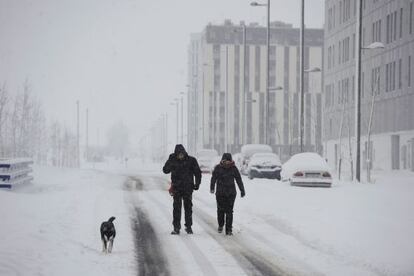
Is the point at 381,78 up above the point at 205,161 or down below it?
above

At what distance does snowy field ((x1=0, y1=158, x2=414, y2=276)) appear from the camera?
9109 mm

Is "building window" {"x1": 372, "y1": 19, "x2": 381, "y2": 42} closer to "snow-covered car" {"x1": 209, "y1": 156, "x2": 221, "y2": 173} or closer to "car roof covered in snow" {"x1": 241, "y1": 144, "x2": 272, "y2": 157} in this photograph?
"snow-covered car" {"x1": 209, "y1": 156, "x2": 221, "y2": 173}

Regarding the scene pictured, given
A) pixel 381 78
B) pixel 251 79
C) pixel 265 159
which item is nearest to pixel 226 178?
pixel 265 159

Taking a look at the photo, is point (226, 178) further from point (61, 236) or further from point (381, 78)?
point (381, 78)

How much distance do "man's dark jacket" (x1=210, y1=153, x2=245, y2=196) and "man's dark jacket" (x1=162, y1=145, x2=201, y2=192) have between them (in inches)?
18.9

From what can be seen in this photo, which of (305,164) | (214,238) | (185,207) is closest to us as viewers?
(214,238)

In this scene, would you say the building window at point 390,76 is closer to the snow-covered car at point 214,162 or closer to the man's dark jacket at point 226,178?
the snow-covered car at point 214,162

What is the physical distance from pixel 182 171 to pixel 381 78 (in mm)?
43507

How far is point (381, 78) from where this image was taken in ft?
176

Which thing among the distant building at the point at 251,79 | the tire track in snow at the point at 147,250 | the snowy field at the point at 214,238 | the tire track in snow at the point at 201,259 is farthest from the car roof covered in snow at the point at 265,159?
the distant building at the point at 251,79

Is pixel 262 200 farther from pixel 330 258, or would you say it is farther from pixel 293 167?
pixel 330 258

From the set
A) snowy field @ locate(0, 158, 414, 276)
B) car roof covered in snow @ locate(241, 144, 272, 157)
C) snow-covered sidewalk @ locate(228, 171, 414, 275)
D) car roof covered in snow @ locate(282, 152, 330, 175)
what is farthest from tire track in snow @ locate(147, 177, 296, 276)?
car roof covered in snow @ locate(241, 144, 272, 157)

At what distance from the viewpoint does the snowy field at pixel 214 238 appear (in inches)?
359

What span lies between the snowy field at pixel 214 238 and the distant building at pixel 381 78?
2634 centimetres
